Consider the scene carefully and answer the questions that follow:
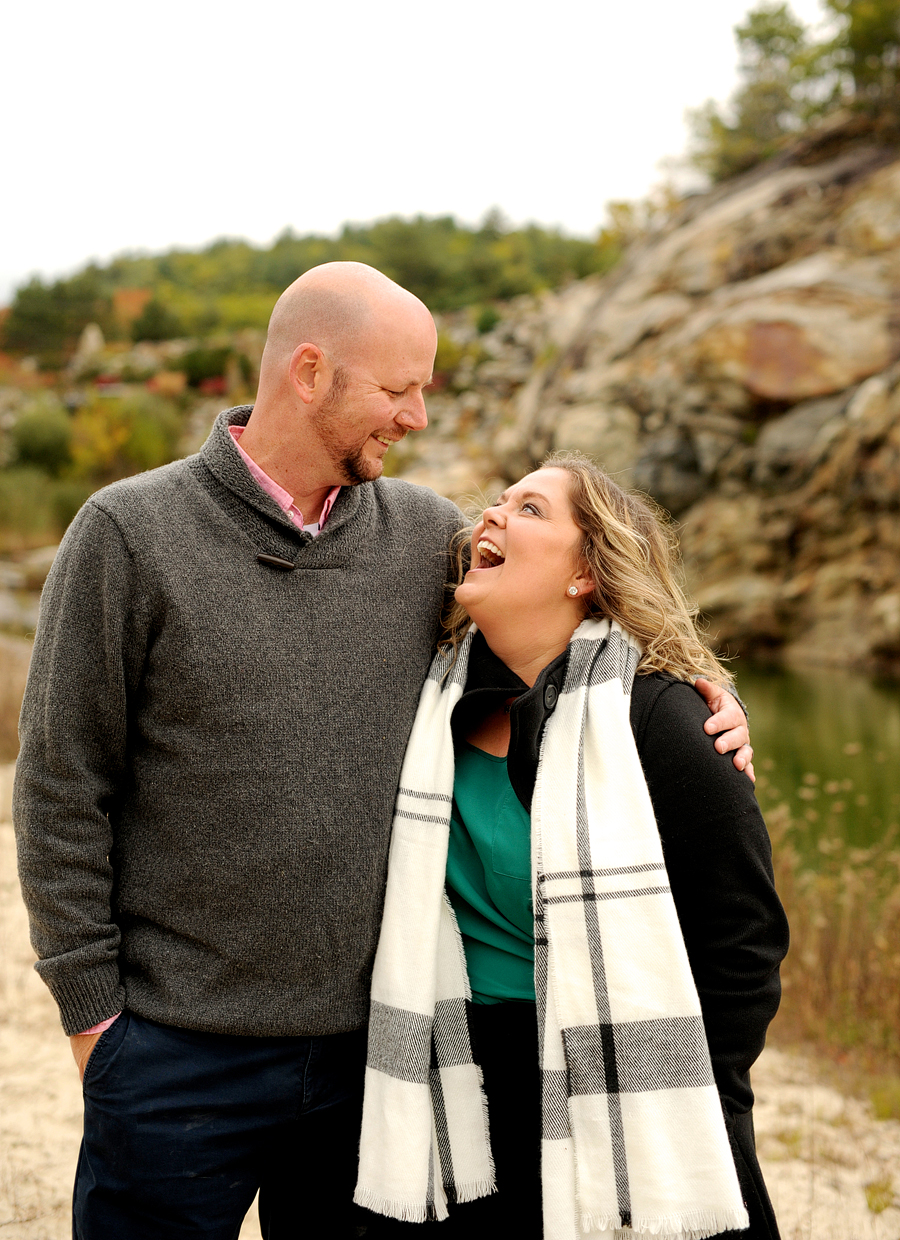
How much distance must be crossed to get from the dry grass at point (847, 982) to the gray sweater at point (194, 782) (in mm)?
3180

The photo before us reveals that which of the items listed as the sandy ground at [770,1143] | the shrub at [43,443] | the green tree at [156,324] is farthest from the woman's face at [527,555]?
the green tree at [156,324]

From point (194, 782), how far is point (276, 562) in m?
0.44

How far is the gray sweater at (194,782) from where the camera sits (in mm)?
1845

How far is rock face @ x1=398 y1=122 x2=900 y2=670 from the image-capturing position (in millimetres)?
13711

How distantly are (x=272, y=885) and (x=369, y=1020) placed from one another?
34 centimetres

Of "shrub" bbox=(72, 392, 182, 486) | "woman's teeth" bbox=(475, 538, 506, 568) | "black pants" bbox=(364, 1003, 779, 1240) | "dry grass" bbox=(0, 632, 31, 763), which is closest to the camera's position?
"black pants" bbox=(364, 1003, 779, 1240)

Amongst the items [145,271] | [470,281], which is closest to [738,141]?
[470,281]

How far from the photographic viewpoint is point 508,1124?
2000 millimetres

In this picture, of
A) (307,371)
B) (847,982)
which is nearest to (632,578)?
(307,371)

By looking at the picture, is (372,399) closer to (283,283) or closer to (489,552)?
(489,552)

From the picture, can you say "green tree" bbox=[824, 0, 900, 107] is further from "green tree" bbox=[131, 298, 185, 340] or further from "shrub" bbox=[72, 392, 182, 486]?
"green tree" bbox=[131, 298, 185, 340]

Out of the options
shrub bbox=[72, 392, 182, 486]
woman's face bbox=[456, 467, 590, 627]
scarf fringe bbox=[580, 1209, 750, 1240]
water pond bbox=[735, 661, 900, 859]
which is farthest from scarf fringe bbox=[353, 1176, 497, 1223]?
shrub bbox=[72, 392, 182, 486]

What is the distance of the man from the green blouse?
0.58 feet

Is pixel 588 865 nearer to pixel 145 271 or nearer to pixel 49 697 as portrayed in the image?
pixel 49 697
